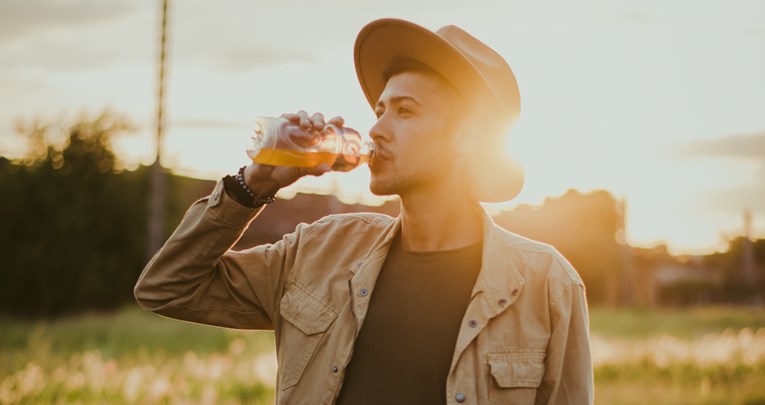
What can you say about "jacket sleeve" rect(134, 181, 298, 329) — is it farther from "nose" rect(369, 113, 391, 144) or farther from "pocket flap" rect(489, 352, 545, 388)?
"pocket flap" rect(489, 352, 545, 388)

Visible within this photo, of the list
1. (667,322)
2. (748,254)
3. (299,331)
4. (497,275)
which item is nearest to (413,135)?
(497,275)

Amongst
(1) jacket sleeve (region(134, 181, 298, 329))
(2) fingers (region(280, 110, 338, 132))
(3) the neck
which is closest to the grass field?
(1) jacket sleeve (region(134, 181, 298, 329))

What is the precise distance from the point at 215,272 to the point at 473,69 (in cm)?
124

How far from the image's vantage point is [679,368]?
35.9 feet

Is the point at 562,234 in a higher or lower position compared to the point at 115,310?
higher

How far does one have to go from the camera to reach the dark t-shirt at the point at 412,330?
2.92 metres

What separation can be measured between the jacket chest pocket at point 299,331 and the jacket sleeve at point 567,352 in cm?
78

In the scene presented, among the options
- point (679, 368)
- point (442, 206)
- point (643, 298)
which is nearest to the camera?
point (442, 206)

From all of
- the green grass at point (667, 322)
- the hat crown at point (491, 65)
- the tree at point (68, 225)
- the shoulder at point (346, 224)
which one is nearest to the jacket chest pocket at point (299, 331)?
the shoulder at point (346, 224)

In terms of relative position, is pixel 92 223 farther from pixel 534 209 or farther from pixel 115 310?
pixel 534 209

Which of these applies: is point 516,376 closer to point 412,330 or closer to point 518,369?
point 518,369

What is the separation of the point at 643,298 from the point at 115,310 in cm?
1947

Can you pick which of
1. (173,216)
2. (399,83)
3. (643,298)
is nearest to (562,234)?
(643,298)

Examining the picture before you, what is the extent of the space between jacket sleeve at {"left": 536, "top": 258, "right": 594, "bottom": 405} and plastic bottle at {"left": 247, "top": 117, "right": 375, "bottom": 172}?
2.76 feet
